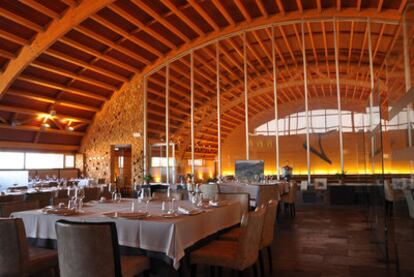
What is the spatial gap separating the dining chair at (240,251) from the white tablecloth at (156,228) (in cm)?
15

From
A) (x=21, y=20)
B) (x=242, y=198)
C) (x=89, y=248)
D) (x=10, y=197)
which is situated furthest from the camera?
(x=21, y=20)

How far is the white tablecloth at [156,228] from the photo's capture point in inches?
114

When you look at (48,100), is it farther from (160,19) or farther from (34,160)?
(160,19)

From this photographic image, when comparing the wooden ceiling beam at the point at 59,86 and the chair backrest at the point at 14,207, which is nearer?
the chair backrest at the point at 14,207

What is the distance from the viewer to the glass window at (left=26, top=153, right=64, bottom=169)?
12.8 metres

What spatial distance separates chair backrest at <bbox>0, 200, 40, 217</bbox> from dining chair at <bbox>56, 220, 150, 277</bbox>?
164cm

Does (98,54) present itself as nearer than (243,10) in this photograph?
No

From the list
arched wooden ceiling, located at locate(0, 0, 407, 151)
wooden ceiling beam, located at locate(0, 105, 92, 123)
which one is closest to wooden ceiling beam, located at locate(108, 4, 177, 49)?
arched wooden ceiling, located at locate(0, 0, 407, 151)

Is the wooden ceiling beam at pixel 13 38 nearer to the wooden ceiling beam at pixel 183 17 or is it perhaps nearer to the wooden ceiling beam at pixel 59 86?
the wooden ceiling beam at pixel 59 86

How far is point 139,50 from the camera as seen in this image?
12.4m

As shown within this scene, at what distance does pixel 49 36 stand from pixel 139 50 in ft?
11.8

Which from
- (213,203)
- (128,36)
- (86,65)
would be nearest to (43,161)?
(86,65)

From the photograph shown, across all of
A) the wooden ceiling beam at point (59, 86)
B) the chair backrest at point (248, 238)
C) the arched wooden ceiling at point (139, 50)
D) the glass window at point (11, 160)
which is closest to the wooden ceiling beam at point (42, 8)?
the arched wooden ceiling at point (139, 50)

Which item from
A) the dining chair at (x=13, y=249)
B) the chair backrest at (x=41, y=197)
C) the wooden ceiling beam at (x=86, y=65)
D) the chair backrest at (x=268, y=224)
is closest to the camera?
the dining chair at (x=13, y=249)
